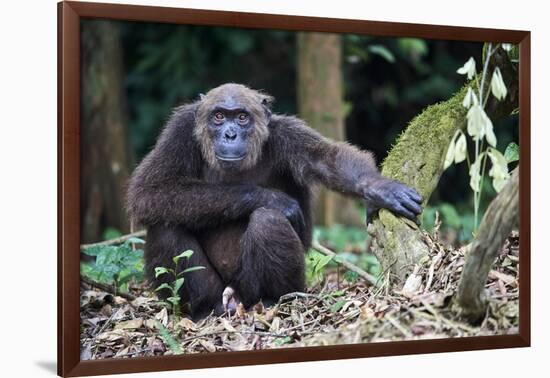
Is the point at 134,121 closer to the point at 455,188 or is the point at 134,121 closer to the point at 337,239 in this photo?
the point at 337,239

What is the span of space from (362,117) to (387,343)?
6337 mm

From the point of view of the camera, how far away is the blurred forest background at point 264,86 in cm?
1057

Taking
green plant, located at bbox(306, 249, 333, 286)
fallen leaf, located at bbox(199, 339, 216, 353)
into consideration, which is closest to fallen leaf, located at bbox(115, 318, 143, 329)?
fallen leaf, located at bbox(199, 339, 216, 353)

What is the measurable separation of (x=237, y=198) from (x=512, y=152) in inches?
99.2

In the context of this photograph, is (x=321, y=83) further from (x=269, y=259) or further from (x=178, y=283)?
(x=178, y=283)

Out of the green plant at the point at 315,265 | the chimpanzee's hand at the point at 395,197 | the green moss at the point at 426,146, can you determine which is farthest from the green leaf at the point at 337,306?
the green moss at the point at 426,146

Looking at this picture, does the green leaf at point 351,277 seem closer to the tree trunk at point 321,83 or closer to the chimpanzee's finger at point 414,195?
the chimpanzee's finger at point 414,195

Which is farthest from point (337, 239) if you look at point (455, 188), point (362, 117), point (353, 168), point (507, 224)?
point (507, 224)

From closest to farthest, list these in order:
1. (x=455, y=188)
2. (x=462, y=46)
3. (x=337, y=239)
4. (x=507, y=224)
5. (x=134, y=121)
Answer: (x=507, y=224), (x=462, y=46), (x=337, y=239), (x=455, y=188), (x=134, y=121)

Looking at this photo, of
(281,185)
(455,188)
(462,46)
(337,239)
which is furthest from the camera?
(455,188)

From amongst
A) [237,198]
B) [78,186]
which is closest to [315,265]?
[237,198]

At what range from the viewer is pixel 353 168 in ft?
22.7

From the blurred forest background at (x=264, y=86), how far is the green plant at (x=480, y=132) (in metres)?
2.78

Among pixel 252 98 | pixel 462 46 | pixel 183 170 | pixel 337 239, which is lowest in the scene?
pixel 337 239
